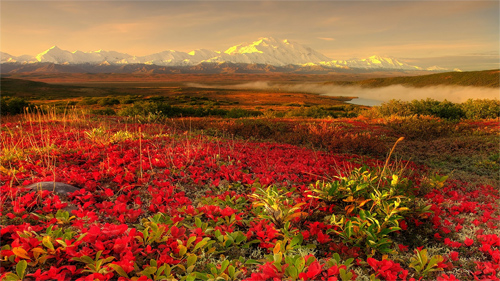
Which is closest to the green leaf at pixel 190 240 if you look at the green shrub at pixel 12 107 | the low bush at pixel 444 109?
the low bush at pixel 444 109

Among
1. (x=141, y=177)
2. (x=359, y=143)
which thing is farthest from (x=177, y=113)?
(x=141, y=177)

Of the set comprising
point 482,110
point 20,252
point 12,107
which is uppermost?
point 482,110

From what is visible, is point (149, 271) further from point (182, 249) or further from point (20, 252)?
point (20, 252)

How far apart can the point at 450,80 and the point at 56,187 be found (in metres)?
133

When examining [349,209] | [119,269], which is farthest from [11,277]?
[349,209]

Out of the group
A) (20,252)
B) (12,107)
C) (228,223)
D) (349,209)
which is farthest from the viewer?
(12,107)

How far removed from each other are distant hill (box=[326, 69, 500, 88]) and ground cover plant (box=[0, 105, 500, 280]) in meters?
113

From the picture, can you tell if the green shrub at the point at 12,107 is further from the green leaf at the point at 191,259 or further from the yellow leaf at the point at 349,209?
the yellow leaf at the point at 349,209

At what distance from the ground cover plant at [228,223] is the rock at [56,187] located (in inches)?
3.7

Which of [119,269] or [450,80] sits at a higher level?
[450,80]

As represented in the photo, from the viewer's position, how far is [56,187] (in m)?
4.88

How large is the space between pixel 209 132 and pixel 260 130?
304cm

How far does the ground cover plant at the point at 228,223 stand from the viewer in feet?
9.96

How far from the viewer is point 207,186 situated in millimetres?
5809
